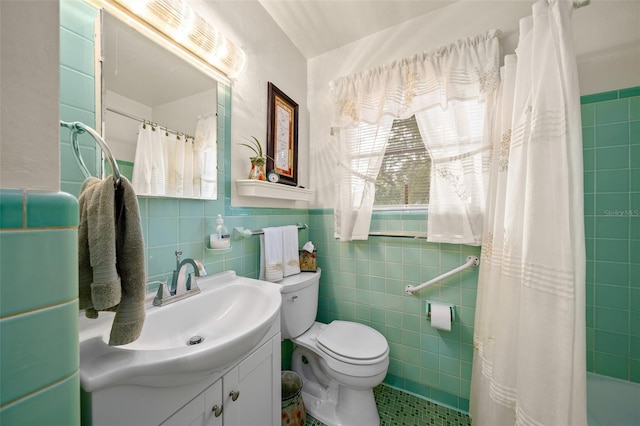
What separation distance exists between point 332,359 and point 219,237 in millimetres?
897

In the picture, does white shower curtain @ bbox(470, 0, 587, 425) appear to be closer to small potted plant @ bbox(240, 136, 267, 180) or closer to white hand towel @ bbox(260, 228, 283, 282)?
white hand towel @ bbox(260, 228, 283, 282)

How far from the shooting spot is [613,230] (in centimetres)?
114

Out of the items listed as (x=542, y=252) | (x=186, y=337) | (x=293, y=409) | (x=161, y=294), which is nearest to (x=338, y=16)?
(x=542, y=252)

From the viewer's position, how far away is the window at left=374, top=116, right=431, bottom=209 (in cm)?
155

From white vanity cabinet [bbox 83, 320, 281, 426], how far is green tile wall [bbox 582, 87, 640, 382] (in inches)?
63.3

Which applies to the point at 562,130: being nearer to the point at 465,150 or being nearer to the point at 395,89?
the point at 465,150

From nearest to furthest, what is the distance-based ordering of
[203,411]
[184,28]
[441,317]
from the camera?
1. [203,411]
2. [184,28]
3. [441,317]

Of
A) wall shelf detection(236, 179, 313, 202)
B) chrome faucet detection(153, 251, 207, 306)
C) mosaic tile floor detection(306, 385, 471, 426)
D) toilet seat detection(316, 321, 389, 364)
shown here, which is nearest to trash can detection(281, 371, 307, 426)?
mosaic tile floor detection(306, 385, 471, 426)

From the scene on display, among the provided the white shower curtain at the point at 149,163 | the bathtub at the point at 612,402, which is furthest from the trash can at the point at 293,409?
the bathtub at the point at 612,402

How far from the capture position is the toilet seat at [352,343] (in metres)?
1.23

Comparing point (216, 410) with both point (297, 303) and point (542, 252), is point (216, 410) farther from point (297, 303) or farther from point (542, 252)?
point (542, 252)

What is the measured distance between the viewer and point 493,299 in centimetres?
110

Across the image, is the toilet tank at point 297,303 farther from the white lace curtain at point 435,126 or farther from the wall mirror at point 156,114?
the wall mirror at point 156,114

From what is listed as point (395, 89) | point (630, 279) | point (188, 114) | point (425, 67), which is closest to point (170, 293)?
point (188, 114)
